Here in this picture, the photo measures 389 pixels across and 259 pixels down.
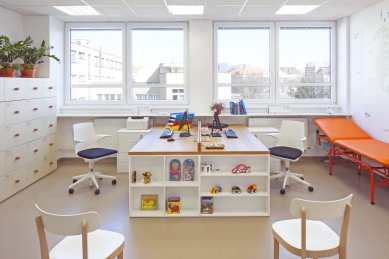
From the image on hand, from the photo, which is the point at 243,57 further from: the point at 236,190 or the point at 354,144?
the point at 236,190

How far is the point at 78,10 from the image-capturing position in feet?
18.8

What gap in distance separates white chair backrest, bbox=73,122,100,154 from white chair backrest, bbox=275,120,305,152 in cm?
301

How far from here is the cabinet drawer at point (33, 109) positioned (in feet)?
16.4

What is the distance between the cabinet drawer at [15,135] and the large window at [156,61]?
95.1 inches

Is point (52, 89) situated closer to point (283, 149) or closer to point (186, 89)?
point (186, 89)

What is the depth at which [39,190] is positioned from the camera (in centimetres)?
482

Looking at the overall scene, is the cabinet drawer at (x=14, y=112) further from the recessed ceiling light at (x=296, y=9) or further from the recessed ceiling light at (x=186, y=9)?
the recessed ceiling light at (x=296, y=9)

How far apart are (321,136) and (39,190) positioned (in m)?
4.83

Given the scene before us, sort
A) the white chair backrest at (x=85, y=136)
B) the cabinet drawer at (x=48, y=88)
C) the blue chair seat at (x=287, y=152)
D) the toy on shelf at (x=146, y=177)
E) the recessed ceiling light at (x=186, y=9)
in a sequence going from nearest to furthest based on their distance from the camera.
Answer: the toy on shelf at (x=146, y=177)
the blue chair seat at (x=287, y=152)
the white chair backrest at (x=85, y=136)
the cabinet drawer at (x=48, y=88)
the recessed ceiling light at (x=186, y=9)

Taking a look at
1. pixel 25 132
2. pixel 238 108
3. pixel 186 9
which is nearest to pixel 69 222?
pixel 25 132

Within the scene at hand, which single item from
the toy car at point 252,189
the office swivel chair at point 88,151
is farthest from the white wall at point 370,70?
the office swivel chair at point 88,151

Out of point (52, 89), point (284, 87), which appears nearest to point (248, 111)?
point (284, 87)

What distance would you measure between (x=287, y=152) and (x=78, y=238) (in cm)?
347

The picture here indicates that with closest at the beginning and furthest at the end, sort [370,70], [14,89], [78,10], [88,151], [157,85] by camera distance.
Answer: [14,89], [88,151], [370,70], [78,10], [157,85]
